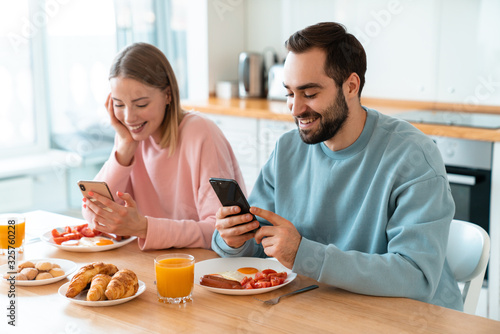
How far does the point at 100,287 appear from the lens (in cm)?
118

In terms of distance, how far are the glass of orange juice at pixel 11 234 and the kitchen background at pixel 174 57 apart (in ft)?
6.17

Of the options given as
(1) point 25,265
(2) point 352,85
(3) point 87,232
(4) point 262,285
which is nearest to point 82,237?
(3) point 87,232

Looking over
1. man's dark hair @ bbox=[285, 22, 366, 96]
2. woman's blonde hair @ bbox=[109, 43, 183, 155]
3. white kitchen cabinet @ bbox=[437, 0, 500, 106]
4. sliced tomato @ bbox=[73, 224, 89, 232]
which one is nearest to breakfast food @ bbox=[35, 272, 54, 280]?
sliced tomato @ bbox=[73, 224, 89, 232]

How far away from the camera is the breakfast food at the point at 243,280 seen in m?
1.25

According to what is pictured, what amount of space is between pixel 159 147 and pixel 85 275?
75cm

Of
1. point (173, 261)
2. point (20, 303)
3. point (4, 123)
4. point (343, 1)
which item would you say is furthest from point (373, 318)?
point (4, 123)

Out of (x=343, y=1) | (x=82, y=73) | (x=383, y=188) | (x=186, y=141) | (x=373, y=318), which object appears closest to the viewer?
(x=373, y=318)

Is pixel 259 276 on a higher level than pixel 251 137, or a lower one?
lower

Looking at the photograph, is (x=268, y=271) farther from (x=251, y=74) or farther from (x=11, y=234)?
(x=251, y=74)

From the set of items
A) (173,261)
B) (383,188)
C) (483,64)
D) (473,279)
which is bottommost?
(473,279)

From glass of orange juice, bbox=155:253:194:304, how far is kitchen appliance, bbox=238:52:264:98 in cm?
277

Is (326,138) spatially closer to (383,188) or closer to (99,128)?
(383,188)

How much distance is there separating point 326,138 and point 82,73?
2.87 metres

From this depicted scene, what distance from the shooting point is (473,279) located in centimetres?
149
